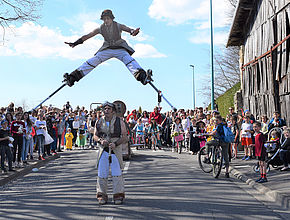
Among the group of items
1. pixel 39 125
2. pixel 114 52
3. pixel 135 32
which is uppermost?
pixel 135 32

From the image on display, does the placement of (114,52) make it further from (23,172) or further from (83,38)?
(23,172)

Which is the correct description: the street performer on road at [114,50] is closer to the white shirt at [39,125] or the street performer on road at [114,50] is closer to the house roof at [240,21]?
the white shirt at [39,125]

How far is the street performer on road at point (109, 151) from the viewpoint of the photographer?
708 centimetres

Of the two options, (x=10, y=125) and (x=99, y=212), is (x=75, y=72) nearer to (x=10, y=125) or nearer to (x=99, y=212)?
(x=10, y=125)

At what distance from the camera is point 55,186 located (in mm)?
9242

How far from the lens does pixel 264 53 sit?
17.4m

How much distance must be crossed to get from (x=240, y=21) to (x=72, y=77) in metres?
12.2

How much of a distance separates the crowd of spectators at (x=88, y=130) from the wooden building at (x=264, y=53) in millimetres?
1116

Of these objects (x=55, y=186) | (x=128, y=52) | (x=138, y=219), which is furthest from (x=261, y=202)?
(x=128, y=52)

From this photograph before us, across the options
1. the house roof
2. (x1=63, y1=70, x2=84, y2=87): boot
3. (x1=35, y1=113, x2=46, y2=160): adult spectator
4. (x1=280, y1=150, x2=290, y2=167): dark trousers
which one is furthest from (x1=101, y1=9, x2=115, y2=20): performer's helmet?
the house roof

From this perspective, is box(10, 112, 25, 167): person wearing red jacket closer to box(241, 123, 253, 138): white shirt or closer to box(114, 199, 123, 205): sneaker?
box(114, 199, 123, 205): sneaker

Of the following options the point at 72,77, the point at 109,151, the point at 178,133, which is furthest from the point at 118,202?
the point at 178,133

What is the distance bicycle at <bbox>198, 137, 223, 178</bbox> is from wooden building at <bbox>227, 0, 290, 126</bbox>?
4550mm

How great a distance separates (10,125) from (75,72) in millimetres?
2816
